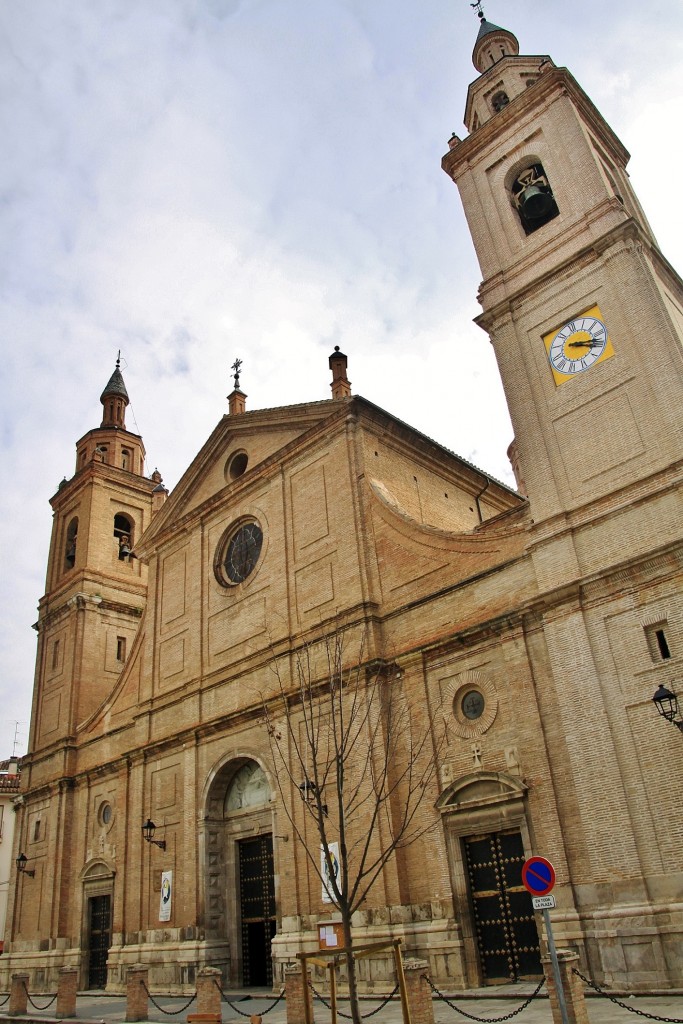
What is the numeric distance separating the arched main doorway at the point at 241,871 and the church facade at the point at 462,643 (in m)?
0.07

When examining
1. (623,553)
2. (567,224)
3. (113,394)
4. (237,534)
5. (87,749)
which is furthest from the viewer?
(113,394)

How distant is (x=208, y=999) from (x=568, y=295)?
14651mm

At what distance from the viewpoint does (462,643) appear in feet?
52.7

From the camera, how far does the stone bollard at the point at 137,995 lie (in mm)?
15750

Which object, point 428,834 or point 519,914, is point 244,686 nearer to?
point 428,834

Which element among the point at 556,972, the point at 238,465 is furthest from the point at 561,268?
the point at 556,972

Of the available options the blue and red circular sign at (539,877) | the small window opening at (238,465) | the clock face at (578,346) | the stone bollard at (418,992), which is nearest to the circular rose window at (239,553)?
the small window opening at (238,465)

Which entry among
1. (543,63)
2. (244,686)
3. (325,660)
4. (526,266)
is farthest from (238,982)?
(543,63)

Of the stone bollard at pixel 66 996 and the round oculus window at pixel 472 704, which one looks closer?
the round oculus window at pixel 472 704

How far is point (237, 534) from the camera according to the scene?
23562 mm

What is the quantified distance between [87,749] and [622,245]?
21491 mm

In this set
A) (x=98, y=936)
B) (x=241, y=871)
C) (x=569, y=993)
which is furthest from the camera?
(x=98, y=936)

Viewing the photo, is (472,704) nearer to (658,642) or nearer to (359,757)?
(359,757)

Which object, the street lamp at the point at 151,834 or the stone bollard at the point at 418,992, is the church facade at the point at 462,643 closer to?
the street lamp at the point at 151,834
